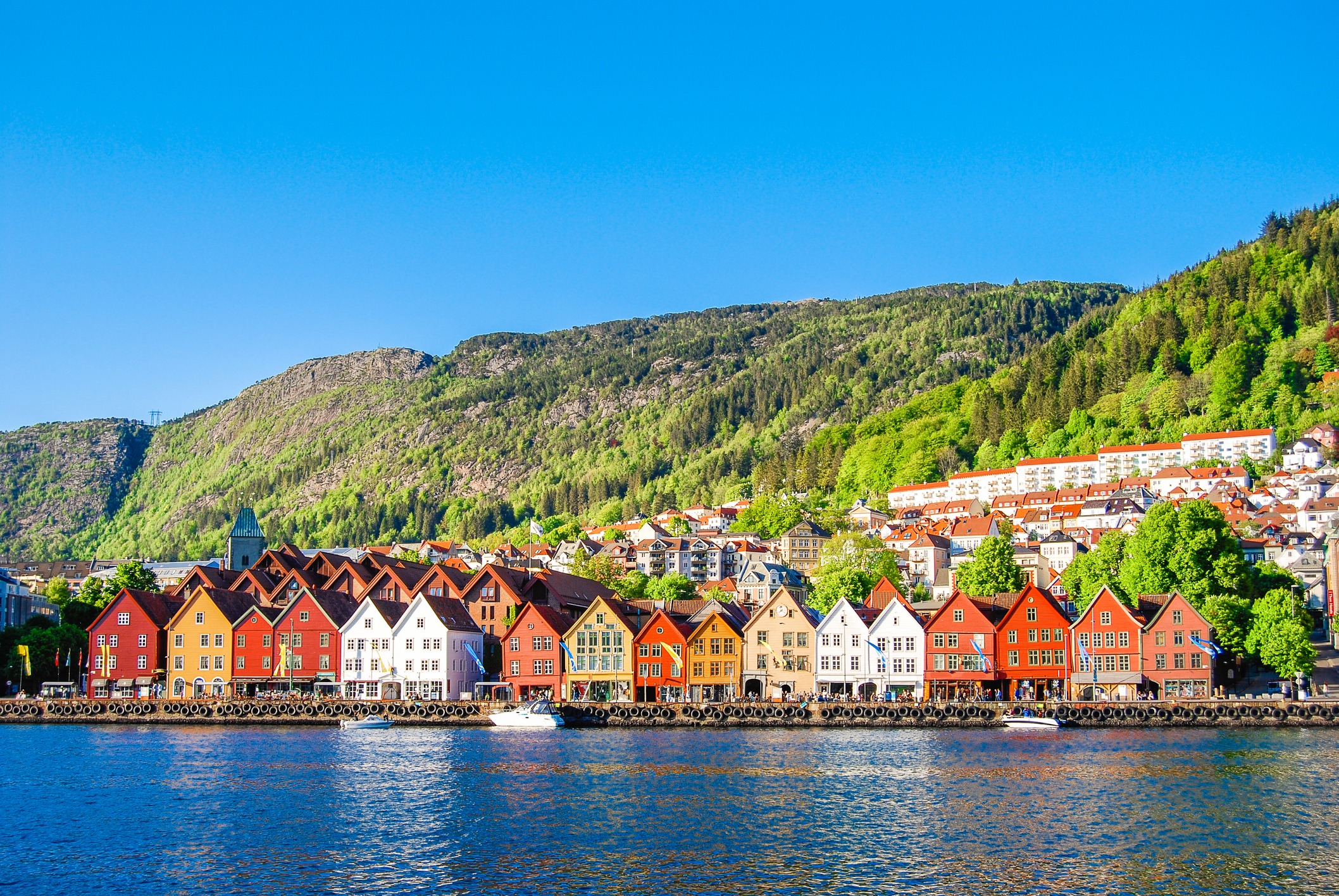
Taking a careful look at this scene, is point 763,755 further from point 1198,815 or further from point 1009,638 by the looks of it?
point 1009,638

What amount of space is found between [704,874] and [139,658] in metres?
90.3

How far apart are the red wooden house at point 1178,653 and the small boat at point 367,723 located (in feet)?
187

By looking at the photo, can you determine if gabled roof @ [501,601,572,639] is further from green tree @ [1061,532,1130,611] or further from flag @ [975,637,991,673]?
green tree @ [1061,532,1130,611]

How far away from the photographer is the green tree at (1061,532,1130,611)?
12144 cm

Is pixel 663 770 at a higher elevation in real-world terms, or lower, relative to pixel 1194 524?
lower

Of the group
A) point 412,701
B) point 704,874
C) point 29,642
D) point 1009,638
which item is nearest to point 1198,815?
point 704,874

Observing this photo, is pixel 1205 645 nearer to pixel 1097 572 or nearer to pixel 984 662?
pixel 984 662

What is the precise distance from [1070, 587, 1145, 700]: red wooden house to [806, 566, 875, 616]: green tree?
32.3 metres

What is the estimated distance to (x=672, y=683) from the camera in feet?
359

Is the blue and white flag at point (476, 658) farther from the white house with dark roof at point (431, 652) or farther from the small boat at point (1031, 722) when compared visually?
the small boat at point (1031, 722)

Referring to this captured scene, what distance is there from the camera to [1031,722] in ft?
305

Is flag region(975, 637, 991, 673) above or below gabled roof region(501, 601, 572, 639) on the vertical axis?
below

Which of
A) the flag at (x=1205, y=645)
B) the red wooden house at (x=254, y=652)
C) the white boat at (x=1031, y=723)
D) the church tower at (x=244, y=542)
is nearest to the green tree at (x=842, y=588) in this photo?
the flag at (x=1205, y=645)

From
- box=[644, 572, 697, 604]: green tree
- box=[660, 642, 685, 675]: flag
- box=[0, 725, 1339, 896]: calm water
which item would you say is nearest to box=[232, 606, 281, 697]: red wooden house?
box=[0, 725, 1339, 896]: calm water
